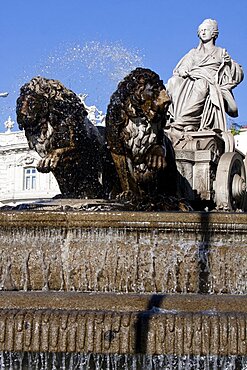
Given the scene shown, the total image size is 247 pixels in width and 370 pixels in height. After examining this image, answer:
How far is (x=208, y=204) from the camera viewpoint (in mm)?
11094

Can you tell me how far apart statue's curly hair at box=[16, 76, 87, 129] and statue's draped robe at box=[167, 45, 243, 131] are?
2938mm

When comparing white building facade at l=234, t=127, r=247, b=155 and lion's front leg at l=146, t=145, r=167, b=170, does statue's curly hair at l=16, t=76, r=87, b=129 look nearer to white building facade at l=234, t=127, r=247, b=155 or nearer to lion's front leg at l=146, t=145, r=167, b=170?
lion's front leg at l=146, t=145, r=167, b=170

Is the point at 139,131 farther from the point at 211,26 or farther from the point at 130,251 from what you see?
the point at 211,26

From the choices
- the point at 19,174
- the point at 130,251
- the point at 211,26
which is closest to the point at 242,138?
the point at 19,174

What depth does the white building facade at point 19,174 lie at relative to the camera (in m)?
57.2

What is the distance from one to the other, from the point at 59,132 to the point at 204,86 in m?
3.58

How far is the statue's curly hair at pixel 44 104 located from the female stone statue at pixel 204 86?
2819 mm

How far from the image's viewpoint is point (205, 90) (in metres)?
12.3

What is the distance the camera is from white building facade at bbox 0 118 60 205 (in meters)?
57.2

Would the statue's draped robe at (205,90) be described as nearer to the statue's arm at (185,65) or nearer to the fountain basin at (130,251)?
the statue's arm at (185,65)

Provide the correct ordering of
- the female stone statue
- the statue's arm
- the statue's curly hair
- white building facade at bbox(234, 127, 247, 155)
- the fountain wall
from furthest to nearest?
1. white building facade at bbox(234, 127, 247, 155)
2. the statue's arm
3. the female stone statue
4. the statue's curly hair
5. the fountain wall

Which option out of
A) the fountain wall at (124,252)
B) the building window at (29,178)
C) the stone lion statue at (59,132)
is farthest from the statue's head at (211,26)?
the building window at (29,178)

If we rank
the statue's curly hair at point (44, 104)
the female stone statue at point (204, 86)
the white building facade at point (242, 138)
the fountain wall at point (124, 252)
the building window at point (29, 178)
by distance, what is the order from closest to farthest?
the fountain wall at point (124, 252)
the statue's curly hair at point (44, 104)
the female stone statue at point (204, 86)
the building window at point (29, 178)
the white building facade at point (242, 138)

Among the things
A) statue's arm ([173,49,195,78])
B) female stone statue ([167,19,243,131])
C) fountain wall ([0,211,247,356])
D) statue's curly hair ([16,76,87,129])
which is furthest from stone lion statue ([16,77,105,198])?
statue's arm ([173,49,195,78])
